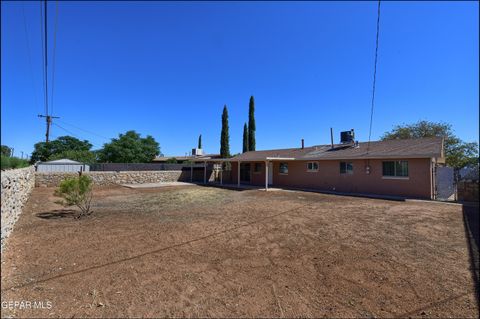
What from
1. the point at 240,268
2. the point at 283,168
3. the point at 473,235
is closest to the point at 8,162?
the point at 240,268

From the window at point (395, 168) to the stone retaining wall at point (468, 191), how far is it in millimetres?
2459

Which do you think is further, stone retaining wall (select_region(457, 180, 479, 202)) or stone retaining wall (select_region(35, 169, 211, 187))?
stone retaining wall (select_region(35, 169, 211, 187))

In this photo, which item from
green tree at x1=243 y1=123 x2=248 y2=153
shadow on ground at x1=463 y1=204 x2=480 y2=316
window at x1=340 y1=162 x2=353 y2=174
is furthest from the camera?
green tree at x1=243 y1=123 x2=248 y2=153

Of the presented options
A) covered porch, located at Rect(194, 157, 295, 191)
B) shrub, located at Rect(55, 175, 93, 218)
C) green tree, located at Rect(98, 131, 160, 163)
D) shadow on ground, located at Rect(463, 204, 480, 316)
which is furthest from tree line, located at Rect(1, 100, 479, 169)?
shrub, located at Rect(55, 175, 93, 218)

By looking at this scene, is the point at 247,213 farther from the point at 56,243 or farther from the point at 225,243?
the point at 56,243

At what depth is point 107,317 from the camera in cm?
307

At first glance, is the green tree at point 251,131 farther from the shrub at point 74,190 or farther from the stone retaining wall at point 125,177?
the shrub at point 74,190

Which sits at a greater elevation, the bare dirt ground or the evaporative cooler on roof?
the evaporative cooler on roof

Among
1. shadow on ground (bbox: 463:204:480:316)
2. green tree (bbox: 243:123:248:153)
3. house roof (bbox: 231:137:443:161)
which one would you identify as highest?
green tree (bbox: 243:123:248:153)

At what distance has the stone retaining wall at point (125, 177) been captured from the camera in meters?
18.0

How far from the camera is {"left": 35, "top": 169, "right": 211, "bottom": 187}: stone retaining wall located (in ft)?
59.2

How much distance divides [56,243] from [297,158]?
15.8 metres

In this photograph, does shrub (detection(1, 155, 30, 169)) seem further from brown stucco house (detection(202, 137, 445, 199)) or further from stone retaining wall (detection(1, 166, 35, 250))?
brown stucco house (detection(202, 137, 445, 199))

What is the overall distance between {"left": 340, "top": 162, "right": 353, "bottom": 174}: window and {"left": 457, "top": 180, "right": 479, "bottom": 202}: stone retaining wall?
5284 mm
